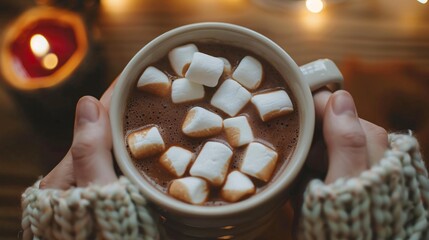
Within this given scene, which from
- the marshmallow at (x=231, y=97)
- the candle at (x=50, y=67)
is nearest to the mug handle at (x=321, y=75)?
the marshmallow at (x=231, y=97)

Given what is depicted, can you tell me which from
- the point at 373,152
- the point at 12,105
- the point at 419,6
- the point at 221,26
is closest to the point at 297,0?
the point at 419,6

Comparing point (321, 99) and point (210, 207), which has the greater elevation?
point (321, 99)

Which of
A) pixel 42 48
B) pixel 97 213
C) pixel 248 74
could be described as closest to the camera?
pixel 97 213

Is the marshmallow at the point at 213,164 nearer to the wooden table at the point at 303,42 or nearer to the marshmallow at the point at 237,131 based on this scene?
the marshmallow at the point at 237,131

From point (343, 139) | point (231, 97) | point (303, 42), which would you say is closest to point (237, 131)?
point (231, 97)

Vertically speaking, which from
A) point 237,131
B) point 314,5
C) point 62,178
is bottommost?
Answer: point 62,178

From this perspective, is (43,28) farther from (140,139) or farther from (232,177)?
(232,177)

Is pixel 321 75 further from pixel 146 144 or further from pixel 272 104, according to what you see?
pixel 146 144
